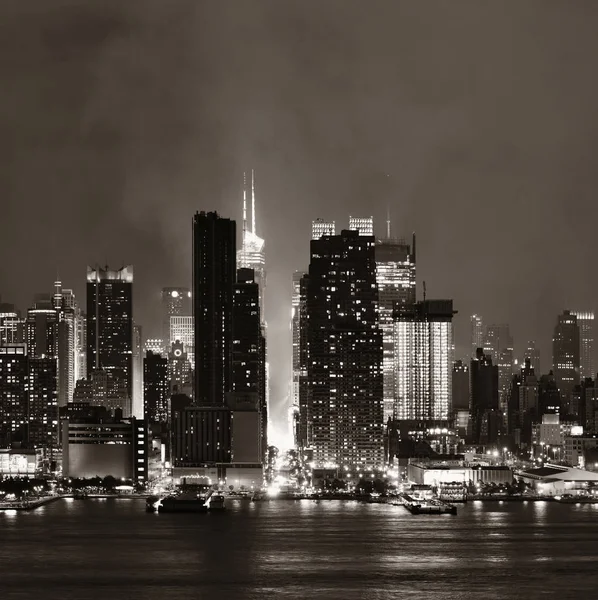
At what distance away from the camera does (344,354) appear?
9288 cm

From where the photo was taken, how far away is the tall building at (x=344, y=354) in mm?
90188

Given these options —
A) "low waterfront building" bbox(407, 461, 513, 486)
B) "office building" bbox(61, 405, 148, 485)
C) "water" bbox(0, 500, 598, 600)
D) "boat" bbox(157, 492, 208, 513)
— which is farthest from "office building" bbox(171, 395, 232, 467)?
"water" bbox(0, 500, 598, 600)

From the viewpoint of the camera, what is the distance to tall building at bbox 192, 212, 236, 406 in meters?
99.2

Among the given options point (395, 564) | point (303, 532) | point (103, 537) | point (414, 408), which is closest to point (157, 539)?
point (103, 537)

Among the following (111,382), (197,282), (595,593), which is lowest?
(595,593)

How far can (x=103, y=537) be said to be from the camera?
48219mm

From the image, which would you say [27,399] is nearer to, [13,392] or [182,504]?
[13,392]

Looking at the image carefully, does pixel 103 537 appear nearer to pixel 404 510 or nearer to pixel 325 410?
pixel 404 510

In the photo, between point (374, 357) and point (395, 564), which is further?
point (374, 357)

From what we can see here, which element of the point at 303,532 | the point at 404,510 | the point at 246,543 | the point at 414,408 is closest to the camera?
the point at 246,543

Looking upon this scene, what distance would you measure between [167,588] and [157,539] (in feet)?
42.6

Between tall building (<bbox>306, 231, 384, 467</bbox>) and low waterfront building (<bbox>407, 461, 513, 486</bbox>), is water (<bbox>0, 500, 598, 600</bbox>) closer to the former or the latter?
low waterfront building (<bbox>407, 461, 513, 486</bbox>)

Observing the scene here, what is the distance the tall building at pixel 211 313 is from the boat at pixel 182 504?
32.9 metres

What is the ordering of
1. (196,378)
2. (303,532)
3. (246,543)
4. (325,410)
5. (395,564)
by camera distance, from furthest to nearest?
(196,378)
(325,410)
(303,532)
(246,543)
(395,564)
